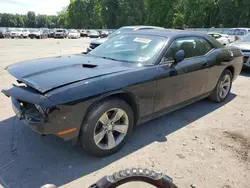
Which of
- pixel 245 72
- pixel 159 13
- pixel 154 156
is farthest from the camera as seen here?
pixel 159 13

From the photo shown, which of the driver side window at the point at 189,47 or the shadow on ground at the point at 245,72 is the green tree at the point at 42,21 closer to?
the shadow on ground at the point at 245,72

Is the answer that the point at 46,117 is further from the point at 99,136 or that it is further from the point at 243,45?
the point at 243,45

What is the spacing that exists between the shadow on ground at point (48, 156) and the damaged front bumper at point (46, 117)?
17.4 inches

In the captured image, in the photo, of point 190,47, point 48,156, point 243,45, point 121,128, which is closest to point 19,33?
point 243,45

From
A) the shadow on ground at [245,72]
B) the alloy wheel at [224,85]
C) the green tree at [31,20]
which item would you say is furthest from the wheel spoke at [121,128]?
the green tree at [31,20]

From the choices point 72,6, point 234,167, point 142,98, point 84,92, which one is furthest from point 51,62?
point 72,6

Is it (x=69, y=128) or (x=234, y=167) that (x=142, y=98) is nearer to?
(x=69, y=128)

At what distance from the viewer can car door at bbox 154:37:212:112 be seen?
134 inches

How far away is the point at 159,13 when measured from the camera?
58000mm

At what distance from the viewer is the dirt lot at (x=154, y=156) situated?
2557mm

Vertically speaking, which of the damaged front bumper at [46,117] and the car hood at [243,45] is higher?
the car hood at [243,45]

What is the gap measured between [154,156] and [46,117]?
1492 mm

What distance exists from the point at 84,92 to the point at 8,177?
1.26 metres

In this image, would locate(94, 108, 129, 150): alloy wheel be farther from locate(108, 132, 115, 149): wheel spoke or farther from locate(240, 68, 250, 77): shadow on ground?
locate(240, 68, 250, 77): shadow on ground
